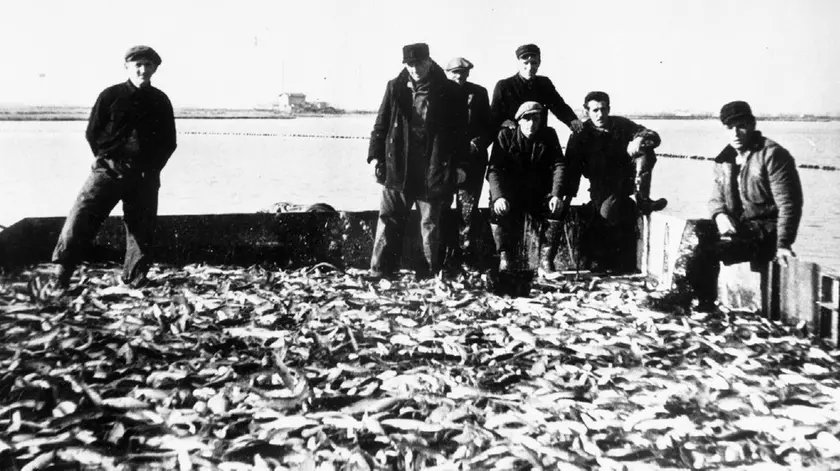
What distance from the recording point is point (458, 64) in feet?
20.1

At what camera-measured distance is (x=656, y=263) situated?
5699 millimetres

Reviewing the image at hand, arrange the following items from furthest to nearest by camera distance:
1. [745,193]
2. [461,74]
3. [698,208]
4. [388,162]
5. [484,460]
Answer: [698,208], [461,74], [388,162], [745,193], [484,460]

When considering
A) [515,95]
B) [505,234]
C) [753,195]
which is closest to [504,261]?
[505,234]

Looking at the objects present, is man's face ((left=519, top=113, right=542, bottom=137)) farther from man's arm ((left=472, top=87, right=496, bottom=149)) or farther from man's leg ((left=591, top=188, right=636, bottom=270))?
man's leg ((left=591, top=188, right=636, bottom=270))

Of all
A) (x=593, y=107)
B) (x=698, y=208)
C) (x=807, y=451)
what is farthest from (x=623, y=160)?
(x=698, y=208)

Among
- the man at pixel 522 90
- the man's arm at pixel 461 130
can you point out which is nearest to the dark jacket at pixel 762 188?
the man at pixel 522 90

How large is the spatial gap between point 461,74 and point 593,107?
102cm

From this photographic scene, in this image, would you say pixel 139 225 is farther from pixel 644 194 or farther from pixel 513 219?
pixel 644 194

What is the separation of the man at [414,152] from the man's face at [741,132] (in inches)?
70.8

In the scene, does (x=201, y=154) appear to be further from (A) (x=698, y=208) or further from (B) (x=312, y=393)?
(B) (x=312, y=393)

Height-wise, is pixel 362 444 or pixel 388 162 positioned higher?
pixel 388 162

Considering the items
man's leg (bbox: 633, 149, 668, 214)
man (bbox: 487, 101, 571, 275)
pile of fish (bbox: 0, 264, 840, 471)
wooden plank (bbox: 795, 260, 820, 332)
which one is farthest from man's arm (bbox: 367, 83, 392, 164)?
wooden plank (bbox: 795, 260, 820, 332)

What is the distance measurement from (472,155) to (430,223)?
0.62m

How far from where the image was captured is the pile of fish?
9.44ft
